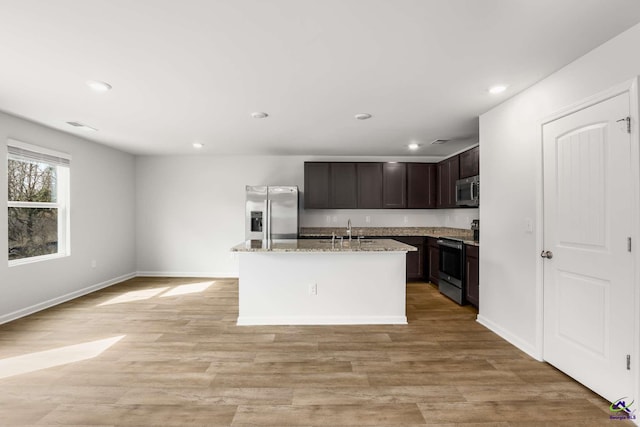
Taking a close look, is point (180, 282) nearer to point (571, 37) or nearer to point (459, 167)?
point (459, 167)

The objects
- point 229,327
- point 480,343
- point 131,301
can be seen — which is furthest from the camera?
point 131,301

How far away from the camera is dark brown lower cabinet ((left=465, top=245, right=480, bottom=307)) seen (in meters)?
3.88

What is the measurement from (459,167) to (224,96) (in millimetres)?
3603

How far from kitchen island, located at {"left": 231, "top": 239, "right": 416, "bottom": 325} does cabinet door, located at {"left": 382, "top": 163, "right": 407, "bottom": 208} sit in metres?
2.43

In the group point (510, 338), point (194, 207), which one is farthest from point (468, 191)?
point (194, 207)

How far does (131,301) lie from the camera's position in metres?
4.41

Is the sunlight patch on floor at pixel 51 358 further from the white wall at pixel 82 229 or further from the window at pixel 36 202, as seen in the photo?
the window at pixel 36 202

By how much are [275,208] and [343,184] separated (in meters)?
1.37

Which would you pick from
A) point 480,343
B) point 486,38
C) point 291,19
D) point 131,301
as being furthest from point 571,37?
point 131,301

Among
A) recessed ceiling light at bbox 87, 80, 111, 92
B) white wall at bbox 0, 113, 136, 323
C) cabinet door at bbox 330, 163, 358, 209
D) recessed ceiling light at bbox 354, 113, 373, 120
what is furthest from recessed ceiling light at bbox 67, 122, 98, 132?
cabinet door at bbox 330, 163, 358, 209

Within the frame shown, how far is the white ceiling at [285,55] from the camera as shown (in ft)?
5.73

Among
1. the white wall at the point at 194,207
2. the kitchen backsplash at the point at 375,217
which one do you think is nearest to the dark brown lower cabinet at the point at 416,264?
the kitchen backsplash at the point at 375,217

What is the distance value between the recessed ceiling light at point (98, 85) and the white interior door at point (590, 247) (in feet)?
12.5

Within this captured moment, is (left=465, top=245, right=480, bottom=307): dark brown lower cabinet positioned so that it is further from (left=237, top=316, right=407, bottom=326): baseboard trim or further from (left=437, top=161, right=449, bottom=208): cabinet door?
(left=437, top=161, right=449, bottom=208): cabinet door
